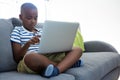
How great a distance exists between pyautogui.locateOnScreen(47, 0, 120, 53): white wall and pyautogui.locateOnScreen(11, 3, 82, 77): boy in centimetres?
162

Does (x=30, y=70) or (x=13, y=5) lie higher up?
(x=13, y=5)

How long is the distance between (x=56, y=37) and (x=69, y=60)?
0.18 m

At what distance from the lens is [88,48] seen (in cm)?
225

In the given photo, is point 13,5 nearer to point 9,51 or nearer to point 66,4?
point 66,4

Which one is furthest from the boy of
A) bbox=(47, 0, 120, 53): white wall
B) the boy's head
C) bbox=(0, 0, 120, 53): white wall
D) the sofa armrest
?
bbox=(47, 0, 120, 53): white wall

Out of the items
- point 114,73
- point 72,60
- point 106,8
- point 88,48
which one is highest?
point 106,8

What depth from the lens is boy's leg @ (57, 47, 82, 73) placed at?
1.33 metres

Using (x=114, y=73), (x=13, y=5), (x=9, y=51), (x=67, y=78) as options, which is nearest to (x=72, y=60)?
(x=67, y=78)

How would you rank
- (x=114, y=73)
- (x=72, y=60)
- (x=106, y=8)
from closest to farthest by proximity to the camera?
(x=72, y=60) < (x=114, y=73) < (x=106, y=8)

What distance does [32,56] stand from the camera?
4.15ft

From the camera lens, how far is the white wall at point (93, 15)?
9.74 ft

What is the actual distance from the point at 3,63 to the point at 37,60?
0.97 feet

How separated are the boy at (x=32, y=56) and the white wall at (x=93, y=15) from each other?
63.7 inches

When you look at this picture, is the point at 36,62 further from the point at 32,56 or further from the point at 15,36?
the point at 15,36
